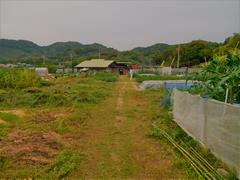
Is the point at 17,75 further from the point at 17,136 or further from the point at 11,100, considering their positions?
the point at 17,136

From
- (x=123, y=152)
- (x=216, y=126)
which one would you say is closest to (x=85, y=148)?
(x=123, y=152)

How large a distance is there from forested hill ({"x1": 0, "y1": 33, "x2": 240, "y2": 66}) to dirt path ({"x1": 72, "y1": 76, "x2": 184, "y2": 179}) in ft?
86.8

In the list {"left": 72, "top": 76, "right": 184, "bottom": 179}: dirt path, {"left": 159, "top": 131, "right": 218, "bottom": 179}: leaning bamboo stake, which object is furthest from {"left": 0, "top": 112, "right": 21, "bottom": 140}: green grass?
{"left": 159, "top": 131, "right": 218, "bottom": 179}: leaning bamboo stake

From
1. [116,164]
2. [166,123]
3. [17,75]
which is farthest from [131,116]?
[17,75]

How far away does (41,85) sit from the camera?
23.8m

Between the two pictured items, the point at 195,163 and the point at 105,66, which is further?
the point at 105,66

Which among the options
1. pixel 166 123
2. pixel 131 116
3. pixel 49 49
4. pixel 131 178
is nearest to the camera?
pixel 131 178

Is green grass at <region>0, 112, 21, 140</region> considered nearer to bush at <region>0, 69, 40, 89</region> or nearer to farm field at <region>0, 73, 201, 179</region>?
farm field at <region>0, 73, 201, 179</region>

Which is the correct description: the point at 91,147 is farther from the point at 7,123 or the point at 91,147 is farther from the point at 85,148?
the point at 7,123

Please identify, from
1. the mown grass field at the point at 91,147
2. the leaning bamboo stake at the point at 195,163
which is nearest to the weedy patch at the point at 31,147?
the mown grass field at the point at 91,147

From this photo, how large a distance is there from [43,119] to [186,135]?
4.79 m

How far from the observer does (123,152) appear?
6266 mm

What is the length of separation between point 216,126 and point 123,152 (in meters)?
2.00

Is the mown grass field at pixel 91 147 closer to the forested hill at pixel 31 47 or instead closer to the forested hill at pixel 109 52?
the forested hill at pixel 109 52
